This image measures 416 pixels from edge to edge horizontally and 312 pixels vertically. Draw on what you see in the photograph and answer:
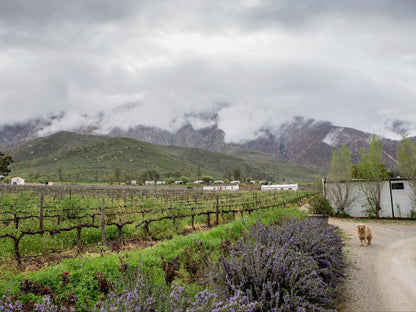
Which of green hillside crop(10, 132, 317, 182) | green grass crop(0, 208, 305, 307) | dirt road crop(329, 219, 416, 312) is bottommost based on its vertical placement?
dirt road crop(329, 219, 416, 312)

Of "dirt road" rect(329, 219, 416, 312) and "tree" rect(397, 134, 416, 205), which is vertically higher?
"tree" rect(397, 134, 416, 205)

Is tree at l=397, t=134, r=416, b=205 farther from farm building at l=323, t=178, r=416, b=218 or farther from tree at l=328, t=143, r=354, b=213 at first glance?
tree at l=328, t=143, r=354, b=213

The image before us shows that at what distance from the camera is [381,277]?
6.84m

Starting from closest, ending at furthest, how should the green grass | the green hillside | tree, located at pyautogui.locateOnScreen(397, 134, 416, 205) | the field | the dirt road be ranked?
the field, the green grass, the dirt road, tree, located at pyautogui.locateOnScreen(397, 134, 416, 205), the green hillside

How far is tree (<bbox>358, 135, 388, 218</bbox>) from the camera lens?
66.7 ft

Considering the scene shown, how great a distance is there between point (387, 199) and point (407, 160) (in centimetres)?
304

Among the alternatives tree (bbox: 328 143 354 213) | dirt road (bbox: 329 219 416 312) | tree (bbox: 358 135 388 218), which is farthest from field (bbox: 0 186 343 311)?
tree (bbox: 358 135 388 218)

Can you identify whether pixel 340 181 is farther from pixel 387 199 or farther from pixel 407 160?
pixel 407 160

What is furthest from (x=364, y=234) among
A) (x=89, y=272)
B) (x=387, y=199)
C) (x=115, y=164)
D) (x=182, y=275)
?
(x=115, y=164)

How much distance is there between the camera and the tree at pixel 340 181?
70.8 ft

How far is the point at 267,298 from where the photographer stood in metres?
3.76

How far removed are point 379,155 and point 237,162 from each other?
163m

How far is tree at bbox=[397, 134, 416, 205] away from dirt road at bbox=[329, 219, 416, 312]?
10.00m

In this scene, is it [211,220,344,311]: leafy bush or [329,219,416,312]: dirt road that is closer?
[211,220,344,311]: leafy bush
